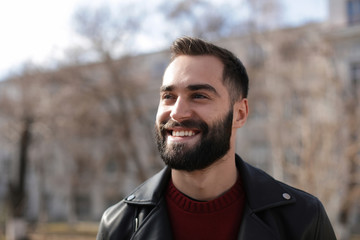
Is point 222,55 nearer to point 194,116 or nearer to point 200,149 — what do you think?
point 194,116

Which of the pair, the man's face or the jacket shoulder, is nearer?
the man's face

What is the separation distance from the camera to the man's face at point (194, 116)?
2.13 m

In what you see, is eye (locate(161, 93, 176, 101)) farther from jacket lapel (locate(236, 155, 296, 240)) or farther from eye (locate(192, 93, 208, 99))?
jacket lapel (locate(236, 155, 296, 240))

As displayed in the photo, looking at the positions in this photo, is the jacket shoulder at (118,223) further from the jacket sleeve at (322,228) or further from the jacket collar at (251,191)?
the jacket sleeve at (322,228)

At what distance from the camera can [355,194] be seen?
1045 centimetres

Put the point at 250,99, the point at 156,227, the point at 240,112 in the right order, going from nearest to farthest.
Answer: the point at 156,227 < the point at 240,112 < the point at 250,99

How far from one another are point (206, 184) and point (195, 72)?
2.09 feet

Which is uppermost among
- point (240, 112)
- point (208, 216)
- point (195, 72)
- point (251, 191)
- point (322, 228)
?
point (195, 72)

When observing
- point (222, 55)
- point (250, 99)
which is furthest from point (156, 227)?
point (250, 99)

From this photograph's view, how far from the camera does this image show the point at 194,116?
2.15 meters

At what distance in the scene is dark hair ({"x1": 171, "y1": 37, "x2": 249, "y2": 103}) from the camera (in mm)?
2297

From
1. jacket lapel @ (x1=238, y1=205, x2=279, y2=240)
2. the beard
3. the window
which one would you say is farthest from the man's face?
the window

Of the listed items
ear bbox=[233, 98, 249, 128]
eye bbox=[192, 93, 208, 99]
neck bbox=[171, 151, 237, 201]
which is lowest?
neck bbox=[171, 151, 237, 201]

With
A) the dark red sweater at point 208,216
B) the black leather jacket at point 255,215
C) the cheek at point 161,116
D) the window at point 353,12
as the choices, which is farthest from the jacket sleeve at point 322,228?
the window at point 353,12
